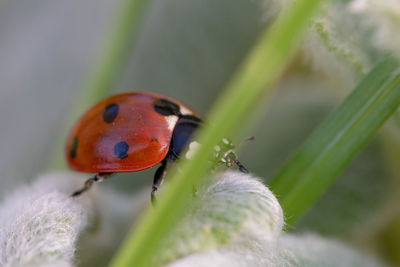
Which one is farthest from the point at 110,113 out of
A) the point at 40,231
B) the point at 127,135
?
the point at 40,231

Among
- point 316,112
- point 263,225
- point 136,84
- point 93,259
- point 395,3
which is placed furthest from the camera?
point 136,84

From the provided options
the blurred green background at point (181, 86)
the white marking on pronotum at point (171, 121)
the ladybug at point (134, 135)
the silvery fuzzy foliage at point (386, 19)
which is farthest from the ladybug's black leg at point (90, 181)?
the silvery fuzzy foliage at point (386, 19)

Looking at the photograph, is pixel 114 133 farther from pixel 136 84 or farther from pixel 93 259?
pixel 136 84

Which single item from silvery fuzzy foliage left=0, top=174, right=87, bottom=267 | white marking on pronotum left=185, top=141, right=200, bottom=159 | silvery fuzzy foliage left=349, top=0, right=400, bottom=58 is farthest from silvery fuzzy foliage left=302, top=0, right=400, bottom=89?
silvery fuzzy foliage left=0, top=174, right=87, bottom=267

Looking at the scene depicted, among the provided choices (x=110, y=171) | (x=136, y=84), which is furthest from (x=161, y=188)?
(x=136, y=84)

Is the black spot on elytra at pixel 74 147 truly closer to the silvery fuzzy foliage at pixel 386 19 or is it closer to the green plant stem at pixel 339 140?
the green plant stem at pixel 339 140

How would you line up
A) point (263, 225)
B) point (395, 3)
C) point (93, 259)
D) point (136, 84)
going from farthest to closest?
point (136, 84)
point (93, 259)
point (395, 3)
point (263, 225)
